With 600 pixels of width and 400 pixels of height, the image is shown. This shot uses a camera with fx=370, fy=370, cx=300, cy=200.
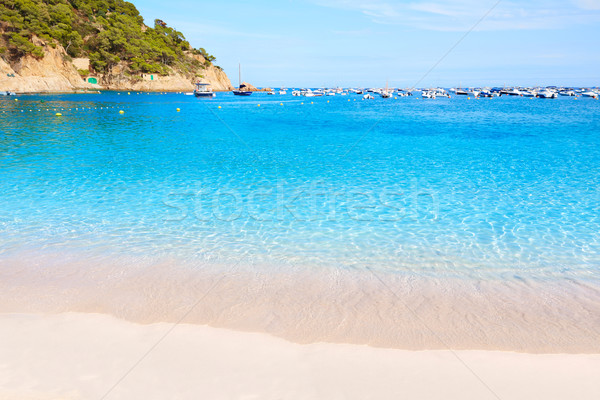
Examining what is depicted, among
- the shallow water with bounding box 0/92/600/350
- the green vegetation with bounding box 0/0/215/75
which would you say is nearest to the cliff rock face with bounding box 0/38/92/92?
the green vegetation with bounding box 0/0/215/75

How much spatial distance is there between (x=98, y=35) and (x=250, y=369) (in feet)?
440

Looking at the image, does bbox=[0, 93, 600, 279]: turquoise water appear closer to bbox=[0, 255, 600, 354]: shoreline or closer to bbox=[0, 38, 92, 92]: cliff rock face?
bbox=[0, 255, 600, 354]: shoreline

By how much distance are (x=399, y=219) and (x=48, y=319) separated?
9.05 meters

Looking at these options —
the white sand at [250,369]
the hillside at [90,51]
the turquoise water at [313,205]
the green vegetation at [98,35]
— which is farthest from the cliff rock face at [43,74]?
the white sand at [250,369]

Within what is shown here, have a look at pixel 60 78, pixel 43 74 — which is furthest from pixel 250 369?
pixel 60 78

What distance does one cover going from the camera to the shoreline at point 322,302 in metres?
5.49

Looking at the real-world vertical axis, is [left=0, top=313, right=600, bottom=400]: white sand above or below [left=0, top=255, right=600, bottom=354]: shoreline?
above

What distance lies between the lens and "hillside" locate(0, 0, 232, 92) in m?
85.3

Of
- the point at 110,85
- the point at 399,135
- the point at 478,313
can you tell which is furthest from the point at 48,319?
the point at 110,85

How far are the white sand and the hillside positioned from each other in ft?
329

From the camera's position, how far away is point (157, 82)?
409 ft

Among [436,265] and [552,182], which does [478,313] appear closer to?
[436,265]

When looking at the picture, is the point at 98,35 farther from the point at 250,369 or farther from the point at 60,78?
the point at 250,369

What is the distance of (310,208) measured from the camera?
1248 centimetres
